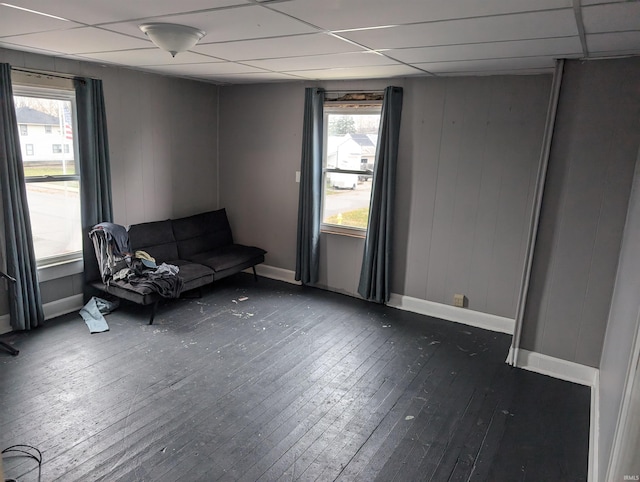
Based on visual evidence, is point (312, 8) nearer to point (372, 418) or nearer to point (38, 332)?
point (372, 418)

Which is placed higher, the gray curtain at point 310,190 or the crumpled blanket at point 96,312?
the gray curtain at point 310,190

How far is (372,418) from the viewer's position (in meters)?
2.77

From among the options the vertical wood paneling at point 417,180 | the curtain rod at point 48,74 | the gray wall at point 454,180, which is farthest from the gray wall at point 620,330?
the curtain rod at point 48,74

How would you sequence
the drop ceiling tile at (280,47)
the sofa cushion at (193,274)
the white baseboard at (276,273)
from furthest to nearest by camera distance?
the white baseboard at (276,273) → the sofa cushion at (193,274) → the drop ceiling tile at (280,47)

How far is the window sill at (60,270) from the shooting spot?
3.91 metres

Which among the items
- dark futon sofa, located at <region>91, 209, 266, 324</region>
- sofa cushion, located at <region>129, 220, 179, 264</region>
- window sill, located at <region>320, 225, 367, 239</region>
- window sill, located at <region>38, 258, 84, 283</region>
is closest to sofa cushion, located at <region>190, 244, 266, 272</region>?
dark futon sofa, located at <region>91, 209, 266, 324</region>

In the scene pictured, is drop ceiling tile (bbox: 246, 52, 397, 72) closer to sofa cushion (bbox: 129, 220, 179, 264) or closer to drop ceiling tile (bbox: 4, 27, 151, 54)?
drop ceiling tile (bbox: 4, 27, 151, 54)

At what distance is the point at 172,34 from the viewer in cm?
246

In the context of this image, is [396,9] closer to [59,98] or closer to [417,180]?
[417,180]

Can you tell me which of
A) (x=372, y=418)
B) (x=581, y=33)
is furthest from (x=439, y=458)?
(x=581, y=33)

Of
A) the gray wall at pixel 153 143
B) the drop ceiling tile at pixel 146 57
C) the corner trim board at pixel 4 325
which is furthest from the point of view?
the gray wall at pixel 153 143

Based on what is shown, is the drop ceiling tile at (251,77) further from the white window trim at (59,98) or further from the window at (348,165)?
the white window trim at (59,98)

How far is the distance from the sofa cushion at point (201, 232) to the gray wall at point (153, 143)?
0.19m

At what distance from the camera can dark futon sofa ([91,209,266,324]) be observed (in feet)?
13.3
